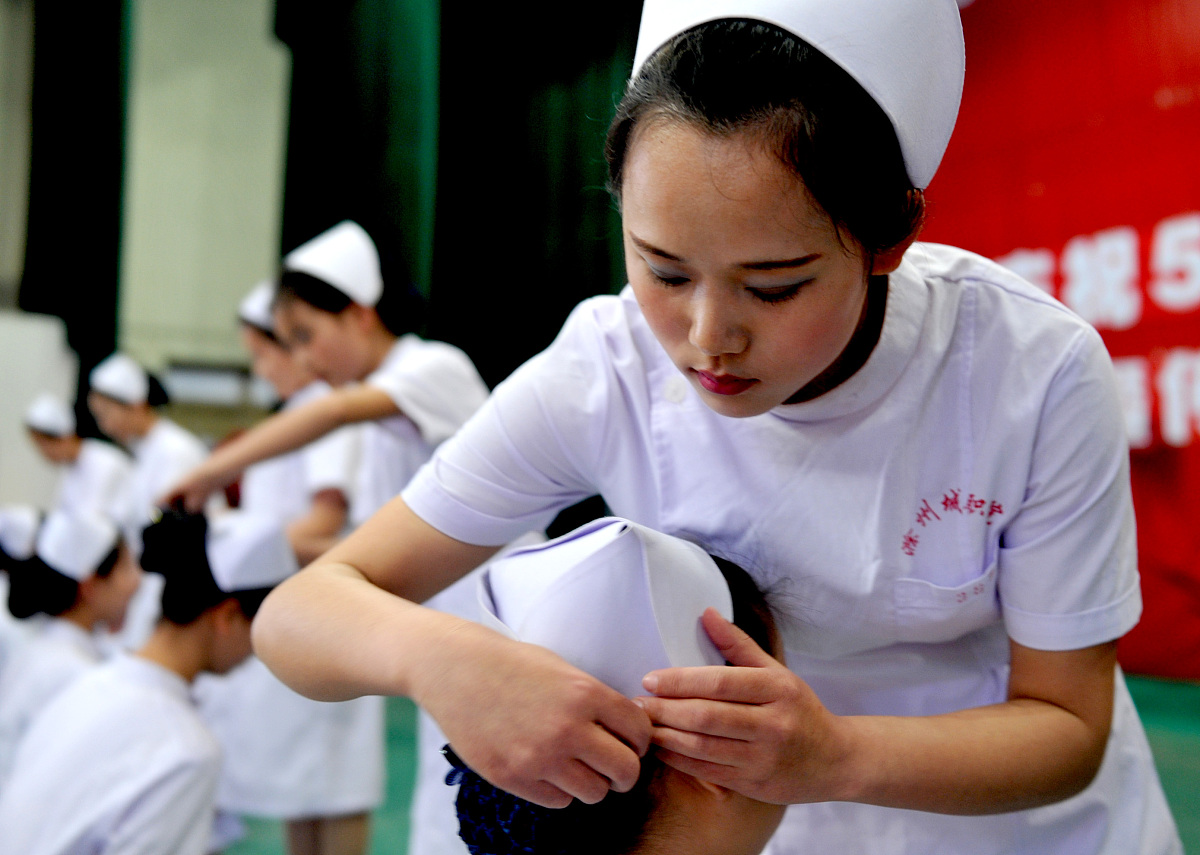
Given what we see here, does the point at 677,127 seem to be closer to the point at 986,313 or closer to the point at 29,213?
the point at 986,313

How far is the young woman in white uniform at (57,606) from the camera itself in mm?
2148

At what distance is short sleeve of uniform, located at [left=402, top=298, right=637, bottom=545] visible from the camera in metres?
0.88

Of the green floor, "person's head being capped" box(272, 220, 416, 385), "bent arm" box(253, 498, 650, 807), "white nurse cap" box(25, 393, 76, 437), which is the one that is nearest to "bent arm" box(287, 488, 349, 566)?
"person's head being capped" box(272, 220, 416, 385)

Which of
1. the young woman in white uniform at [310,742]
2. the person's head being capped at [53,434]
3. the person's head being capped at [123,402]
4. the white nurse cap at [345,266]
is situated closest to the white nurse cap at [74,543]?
the young woman in white uniform at [310,742]

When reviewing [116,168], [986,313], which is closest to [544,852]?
[986,313]

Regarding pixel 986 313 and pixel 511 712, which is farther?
pixel 986 313

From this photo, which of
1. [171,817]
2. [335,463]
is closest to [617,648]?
[171,817]

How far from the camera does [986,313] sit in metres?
0.84

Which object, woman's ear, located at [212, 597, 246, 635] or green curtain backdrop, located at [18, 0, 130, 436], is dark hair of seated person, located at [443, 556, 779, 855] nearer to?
woman's ear, located at [212, 597, 246, 635]

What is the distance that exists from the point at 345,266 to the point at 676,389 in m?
1.35

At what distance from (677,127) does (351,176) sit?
15.8 ft

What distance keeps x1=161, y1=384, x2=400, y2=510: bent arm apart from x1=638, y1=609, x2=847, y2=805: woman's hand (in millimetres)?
1145

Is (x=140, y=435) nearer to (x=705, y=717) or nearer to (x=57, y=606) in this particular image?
(x=57, y=606)

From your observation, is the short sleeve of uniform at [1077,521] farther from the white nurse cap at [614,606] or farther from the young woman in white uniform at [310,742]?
the young woman in white uniform at [310,742]
